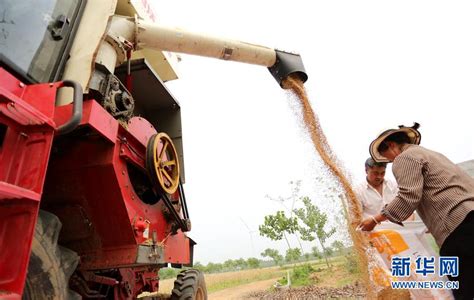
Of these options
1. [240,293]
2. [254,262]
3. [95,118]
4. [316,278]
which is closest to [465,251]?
[95,118]

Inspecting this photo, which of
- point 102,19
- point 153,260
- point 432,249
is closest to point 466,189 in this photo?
point 432,249

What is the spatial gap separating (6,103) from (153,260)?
65.4 inches

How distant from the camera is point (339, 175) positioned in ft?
13.1

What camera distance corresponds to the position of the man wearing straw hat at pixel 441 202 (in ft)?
8.16

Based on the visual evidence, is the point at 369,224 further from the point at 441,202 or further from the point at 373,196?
the point at 373,196

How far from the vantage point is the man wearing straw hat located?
97.9 inches

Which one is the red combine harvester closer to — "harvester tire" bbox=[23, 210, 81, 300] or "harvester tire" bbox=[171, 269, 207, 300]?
"harvester tire" bbox=[23, 210, 81, 300]

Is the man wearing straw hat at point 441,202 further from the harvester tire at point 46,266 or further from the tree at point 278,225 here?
the tree at point 278,225

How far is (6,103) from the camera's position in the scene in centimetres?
167

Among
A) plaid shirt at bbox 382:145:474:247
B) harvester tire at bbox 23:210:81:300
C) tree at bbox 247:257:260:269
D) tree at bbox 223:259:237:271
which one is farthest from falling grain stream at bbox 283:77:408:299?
tree at bbox 223:259:237:271

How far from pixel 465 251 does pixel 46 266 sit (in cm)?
267

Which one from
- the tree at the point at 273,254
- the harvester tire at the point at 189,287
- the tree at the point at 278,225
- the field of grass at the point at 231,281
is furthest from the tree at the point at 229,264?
the harvester tire at the point at 189,287

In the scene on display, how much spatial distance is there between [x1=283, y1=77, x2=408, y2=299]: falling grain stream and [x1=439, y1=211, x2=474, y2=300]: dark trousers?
3.57ft

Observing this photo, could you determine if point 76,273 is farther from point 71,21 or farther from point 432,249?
point 432,249
